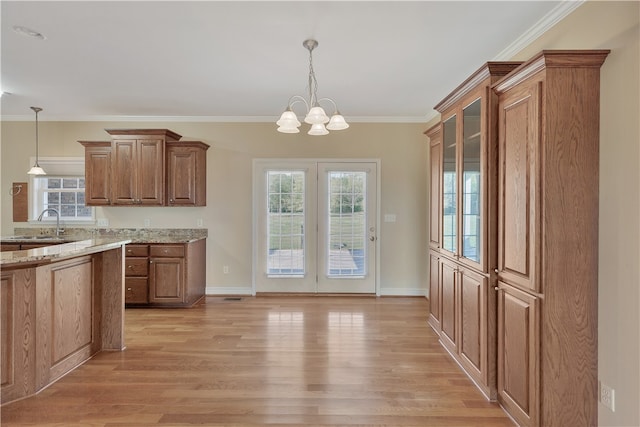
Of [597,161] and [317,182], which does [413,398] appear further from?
[317,182]

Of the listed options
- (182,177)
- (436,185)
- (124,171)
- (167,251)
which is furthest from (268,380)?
(124,171)

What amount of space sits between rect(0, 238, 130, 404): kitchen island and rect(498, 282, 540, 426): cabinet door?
316cm

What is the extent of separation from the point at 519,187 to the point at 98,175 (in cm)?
515

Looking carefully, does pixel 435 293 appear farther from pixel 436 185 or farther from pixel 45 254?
pixel 45 254

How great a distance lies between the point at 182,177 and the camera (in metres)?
4.85

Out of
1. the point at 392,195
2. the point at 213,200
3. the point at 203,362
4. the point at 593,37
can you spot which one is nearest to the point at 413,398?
the point at 203,362

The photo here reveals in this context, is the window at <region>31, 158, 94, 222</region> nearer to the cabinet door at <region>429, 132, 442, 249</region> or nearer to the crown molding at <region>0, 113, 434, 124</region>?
the crown molding at <region>0, 113, 434, 124</region>

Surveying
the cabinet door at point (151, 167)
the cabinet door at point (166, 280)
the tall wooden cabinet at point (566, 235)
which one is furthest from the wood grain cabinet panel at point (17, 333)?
the tall wooden cabinet at point (566, 235)

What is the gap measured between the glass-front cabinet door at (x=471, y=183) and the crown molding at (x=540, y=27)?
0.67 meters

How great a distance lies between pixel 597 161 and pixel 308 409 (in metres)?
2.33

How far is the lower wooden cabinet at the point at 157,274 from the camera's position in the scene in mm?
4523

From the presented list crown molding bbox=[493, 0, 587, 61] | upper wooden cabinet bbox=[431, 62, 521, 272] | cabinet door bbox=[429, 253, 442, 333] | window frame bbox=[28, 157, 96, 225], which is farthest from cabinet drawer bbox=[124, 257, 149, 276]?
crown molding bbox=[493, 0, 587, 61]

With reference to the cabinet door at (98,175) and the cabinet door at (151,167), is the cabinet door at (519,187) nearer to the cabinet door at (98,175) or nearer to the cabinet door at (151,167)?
the cabinet door at (151,167)

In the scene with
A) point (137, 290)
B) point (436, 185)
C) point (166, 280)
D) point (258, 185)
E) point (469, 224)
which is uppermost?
point (258, 185)
